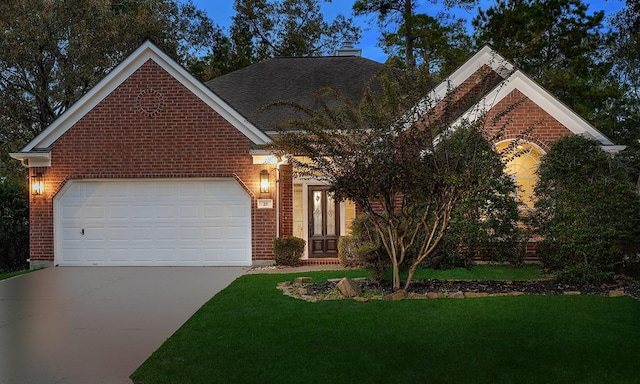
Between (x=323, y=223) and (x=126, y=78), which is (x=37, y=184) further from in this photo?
(x=323, y=223)

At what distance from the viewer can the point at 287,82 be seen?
61.8ft

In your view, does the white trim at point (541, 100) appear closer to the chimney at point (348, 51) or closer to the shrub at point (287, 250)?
the shrub at point (287, 250)

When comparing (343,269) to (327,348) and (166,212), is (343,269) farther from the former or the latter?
(327,348)

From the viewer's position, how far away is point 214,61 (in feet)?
102

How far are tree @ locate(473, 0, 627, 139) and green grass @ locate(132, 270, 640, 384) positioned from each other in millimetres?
15168

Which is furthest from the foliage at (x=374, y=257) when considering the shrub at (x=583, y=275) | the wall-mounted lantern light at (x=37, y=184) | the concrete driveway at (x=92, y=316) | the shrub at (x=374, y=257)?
the wall-mounted lantern light at (x=37, y=184)

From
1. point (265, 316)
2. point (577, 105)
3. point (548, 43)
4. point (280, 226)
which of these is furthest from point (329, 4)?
point (265, 316)

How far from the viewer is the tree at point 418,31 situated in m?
23.6

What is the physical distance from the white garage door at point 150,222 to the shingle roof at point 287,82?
9.53 feet

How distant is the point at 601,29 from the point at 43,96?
851 inches

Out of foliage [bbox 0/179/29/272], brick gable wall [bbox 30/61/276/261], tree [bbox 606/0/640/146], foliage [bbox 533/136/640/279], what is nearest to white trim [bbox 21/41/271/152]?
brick gable wall [bbox 30/61/276/261]

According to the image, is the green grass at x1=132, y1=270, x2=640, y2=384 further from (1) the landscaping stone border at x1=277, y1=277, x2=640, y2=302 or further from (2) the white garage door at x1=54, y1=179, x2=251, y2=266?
(2) the white garage door at x1=54, y1=179, x2=251, y2=266

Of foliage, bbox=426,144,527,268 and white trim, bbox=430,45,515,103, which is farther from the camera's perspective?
white trim, bbox=430,45,515,103

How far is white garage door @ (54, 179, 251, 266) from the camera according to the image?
1455cm
